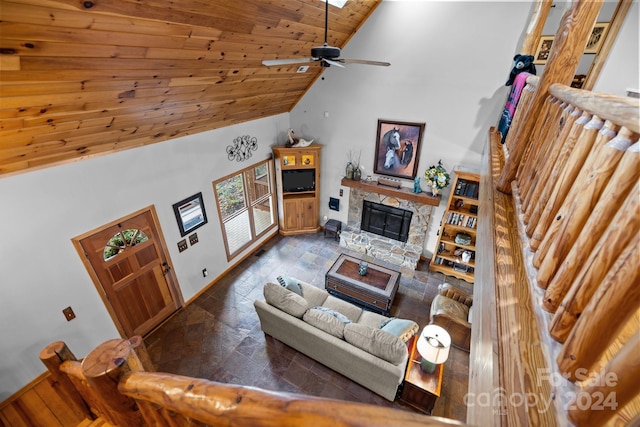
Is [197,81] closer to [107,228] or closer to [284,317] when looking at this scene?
[107,228]

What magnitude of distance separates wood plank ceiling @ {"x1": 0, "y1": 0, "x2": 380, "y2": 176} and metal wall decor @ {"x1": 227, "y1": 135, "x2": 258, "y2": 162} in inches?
38.9

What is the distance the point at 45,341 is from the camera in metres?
3.12

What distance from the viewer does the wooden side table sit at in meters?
3.13

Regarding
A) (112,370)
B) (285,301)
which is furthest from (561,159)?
(285,301)

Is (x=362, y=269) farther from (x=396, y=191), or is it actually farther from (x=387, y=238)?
(x=396, y=191)

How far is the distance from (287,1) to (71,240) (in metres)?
3.54

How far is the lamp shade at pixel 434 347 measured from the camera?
289cm

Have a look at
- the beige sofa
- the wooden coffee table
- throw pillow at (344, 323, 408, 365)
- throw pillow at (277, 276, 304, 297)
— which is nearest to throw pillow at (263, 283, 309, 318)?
the beige sofa

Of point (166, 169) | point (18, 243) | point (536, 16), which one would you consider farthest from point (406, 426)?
point (536, 16)

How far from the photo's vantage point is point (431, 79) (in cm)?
466

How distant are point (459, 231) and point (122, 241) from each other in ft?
18.8

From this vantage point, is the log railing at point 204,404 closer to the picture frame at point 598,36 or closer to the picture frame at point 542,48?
the picture frame at point 542,48

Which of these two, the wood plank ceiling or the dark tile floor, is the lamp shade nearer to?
the dark tile floor

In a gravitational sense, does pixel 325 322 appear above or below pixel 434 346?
below
